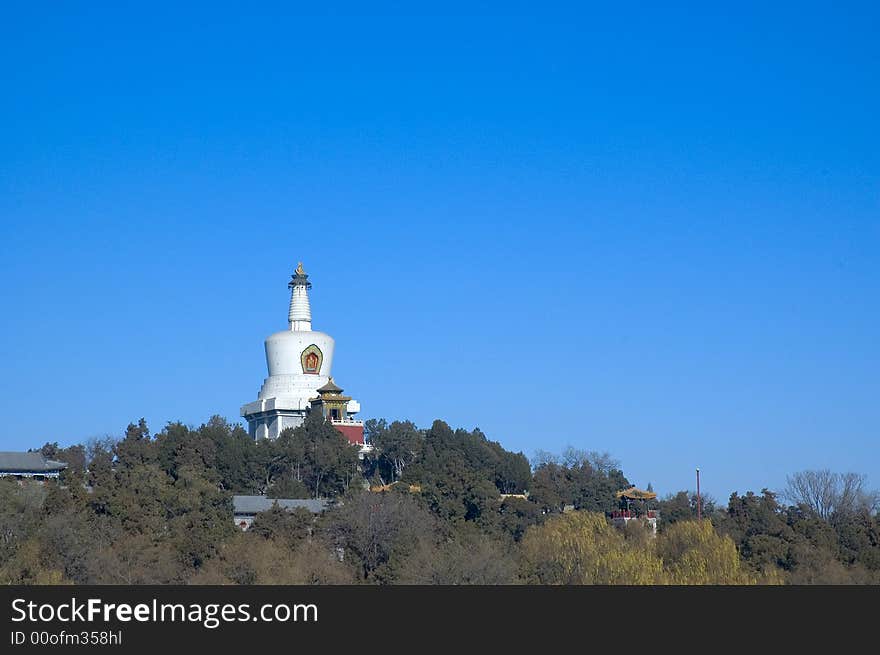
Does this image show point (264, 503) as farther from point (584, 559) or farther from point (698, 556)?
point (698, 556)

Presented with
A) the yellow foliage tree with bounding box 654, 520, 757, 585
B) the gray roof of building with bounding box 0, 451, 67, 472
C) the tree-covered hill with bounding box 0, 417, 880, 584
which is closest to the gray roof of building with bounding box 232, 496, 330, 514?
the tree-covered hill with bounding box 0, 417, 880, 584

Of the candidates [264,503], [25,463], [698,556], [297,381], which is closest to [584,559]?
[698,556]

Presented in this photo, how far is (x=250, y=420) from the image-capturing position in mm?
78312

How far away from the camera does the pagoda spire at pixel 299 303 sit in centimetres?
8044

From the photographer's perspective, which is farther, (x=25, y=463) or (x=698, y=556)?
(x=25, y=463)

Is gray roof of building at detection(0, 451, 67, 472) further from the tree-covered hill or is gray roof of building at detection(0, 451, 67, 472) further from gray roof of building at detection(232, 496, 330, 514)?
gray roof of building at detection(232, 496, 330, 514)

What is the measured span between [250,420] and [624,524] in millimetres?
22806

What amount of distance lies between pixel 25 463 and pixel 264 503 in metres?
12.5

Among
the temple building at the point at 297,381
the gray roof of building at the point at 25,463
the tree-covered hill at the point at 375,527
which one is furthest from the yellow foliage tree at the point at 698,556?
the gray roof of building at the point at 25,463

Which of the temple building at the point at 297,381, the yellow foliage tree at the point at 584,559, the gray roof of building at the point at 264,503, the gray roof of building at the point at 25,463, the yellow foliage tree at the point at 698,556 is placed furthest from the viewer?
the temple building at the point at 297,381

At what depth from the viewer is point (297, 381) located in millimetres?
77438

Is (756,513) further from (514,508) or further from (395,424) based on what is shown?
(395,424)

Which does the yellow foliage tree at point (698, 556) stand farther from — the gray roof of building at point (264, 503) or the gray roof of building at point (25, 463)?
the gray roof of building at point (25, 463)
